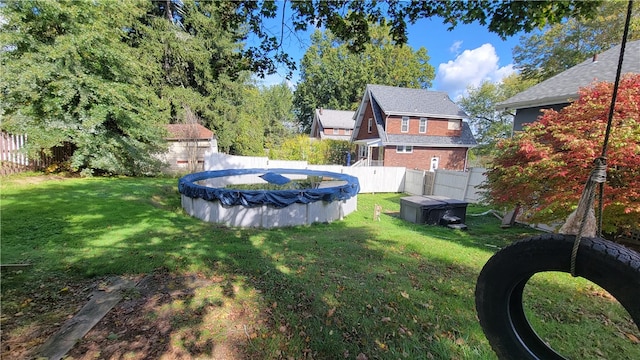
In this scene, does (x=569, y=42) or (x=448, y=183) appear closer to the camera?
(x=448, y=183)

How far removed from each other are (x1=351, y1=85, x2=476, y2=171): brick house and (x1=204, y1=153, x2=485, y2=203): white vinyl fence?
4859 millimetres

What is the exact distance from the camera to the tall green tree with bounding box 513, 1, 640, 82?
16328 millimetres

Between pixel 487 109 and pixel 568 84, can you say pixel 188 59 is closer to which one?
pixel 568 84

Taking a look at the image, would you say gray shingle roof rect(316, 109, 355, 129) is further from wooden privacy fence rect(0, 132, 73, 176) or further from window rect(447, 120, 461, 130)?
wooden privacy fence rect(0, 132, 73, 176)

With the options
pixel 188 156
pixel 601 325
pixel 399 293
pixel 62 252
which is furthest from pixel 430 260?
pixel 188 156

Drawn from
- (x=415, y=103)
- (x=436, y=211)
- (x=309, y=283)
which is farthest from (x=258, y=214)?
(x=415, y=103)

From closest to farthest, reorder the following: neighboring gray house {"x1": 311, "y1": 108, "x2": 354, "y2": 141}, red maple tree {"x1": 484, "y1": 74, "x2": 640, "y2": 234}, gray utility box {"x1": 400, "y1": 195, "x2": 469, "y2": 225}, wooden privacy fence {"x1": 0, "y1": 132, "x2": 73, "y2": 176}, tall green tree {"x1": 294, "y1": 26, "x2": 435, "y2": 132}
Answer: red maple tree {"x1": 484, "y1": 74, "x2": 640, "y2": 234}, gray utility box {"x1": 400, "y1": 195, "x2": 469, "y2": 225}, wooden privacy fence {"x1": 0, "y1": 132, "x2": 73, "y2": 176}, neighboring gray house {"x1": 311, "y1": 108, "x2": 354, "y2": 141}, tall green tree {"x1": 294, "y1": 26, "x2": 435, "y2": 132}

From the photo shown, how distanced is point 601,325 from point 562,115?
5.12 meters

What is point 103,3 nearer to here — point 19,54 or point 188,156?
point 19,54

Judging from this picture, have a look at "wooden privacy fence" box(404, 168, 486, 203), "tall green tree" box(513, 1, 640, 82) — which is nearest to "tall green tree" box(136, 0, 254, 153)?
"wooden privacy fence" box(404, 168, 486, 203)

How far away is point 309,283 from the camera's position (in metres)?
3.82

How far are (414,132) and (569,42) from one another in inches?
479

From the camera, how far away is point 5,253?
436cm

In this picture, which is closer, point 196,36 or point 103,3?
point 103,3
